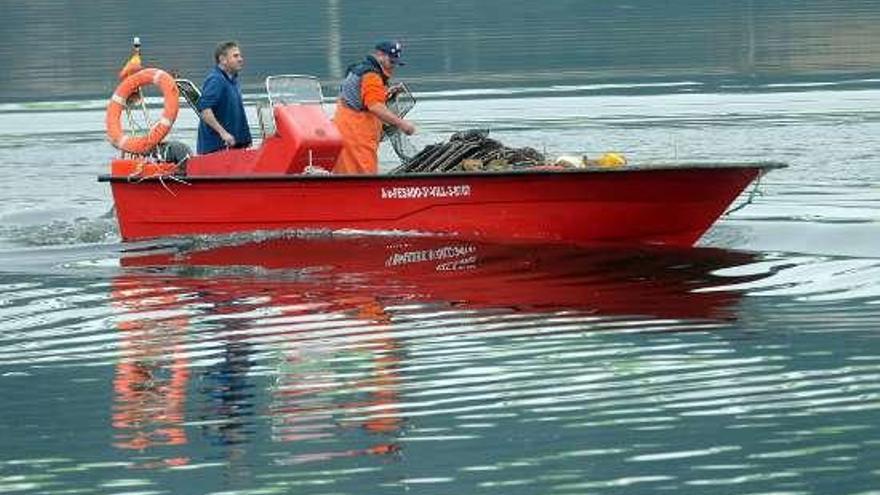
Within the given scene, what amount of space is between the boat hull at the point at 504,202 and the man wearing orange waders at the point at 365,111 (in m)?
0.62

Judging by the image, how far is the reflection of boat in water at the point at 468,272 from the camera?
17.6m

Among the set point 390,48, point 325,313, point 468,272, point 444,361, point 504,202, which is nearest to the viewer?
point 444,361

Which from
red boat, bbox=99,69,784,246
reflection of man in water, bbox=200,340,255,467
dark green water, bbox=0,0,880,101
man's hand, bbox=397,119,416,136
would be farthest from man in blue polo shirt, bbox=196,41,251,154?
dark green water, bbox=0,0,880,101

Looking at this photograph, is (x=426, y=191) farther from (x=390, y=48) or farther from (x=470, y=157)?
(x=390, y=48)

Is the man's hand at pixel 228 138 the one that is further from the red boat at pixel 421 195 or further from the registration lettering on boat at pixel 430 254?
the registration lettering on boat at pixel 430 254

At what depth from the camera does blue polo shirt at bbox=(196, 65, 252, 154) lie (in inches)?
840

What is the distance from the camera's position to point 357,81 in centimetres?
2114

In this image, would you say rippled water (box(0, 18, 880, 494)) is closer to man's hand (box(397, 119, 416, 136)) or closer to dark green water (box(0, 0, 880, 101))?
man's hand (box(397, 119, 416, 136))

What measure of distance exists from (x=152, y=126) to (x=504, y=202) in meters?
3.90

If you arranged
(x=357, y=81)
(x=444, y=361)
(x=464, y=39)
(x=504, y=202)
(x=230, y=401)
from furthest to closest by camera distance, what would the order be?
(x=464, y=39) < (x=357, y=81) < (x=504, y=202) < (x=444, y=361) < (x=230, y=401)

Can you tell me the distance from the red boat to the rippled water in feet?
0.82

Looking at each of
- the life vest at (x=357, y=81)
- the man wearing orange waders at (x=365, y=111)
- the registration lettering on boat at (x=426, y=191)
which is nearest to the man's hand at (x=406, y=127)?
the man wearing orange waders at (x=365, y=111)

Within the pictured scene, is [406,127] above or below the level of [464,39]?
above

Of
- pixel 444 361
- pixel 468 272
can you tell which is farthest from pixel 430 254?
pixel 444 361
